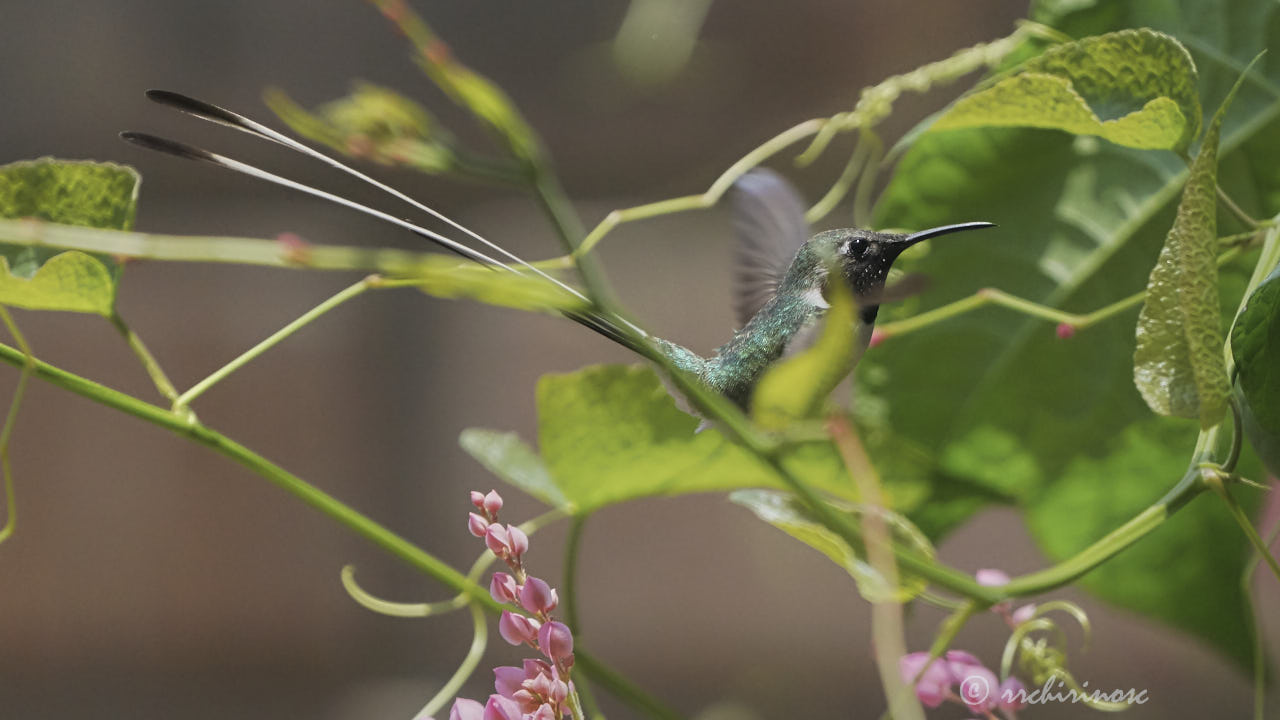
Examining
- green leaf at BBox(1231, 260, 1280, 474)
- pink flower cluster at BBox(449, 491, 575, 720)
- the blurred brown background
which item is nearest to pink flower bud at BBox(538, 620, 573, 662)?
pink flower cluster at BBox(449, 491, 575, 720)

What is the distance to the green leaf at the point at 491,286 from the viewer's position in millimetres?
93

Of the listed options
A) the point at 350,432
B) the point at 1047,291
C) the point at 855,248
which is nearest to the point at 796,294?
the point at 855,248

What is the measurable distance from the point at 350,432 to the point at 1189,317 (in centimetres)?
43

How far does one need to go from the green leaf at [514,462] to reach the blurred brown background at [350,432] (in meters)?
0.29

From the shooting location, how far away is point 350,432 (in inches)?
20.8

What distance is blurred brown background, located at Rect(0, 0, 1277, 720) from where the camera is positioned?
52 centimetres

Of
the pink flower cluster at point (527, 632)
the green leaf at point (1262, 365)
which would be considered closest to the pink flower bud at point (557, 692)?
the pink flower cluster at point (527, 632)

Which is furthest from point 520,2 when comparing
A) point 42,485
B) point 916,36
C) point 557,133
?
point 42,485

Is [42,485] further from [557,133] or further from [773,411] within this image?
[773,411]

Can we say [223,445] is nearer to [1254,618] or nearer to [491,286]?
[491,286]

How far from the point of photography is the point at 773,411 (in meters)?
0.12

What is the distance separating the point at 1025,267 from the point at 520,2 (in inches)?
13.2

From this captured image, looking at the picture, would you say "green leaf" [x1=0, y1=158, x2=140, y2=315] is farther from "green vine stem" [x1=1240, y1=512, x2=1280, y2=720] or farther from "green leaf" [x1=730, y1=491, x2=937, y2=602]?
"green vine stem" [x1=1240, y1=512, x2=1280, y2=720]

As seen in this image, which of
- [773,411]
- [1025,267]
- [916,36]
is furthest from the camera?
[916,36]
